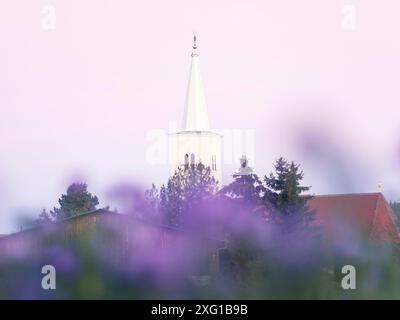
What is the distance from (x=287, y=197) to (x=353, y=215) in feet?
1.21

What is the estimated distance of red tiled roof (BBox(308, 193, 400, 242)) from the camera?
416 centimetres

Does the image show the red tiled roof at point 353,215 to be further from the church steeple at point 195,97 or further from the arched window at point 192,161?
the arched window at point 192,161

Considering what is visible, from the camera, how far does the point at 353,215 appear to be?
4.27 metres

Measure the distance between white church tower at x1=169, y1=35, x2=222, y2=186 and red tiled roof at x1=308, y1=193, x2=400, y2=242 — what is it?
2.06 ft

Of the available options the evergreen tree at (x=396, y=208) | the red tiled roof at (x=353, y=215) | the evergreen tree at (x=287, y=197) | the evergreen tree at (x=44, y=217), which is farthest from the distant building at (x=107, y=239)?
the evergreen tree at (x=396, y=208)

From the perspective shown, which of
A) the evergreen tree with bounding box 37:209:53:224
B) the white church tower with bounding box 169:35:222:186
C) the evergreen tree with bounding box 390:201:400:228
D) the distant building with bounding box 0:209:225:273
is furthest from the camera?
the evergreen tree with bounding box 390:201:400:228

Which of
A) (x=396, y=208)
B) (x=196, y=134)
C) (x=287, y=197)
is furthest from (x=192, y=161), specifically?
(x=396, y=208)

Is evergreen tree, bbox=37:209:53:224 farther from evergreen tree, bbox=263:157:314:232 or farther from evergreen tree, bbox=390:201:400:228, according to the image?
evergreen tree, bbox=390:201:400:228

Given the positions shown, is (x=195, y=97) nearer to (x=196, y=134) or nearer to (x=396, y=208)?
(x=196, y=134)

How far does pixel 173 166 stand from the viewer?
450cm

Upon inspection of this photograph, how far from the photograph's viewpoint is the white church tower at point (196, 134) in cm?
438

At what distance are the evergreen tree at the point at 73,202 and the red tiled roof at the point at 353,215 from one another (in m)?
1.18

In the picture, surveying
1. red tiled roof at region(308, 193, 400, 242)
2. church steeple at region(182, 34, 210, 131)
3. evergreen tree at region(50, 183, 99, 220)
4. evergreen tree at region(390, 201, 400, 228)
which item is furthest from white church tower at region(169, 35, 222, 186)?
evergreen tree at region(390, 201, 400, 228)
